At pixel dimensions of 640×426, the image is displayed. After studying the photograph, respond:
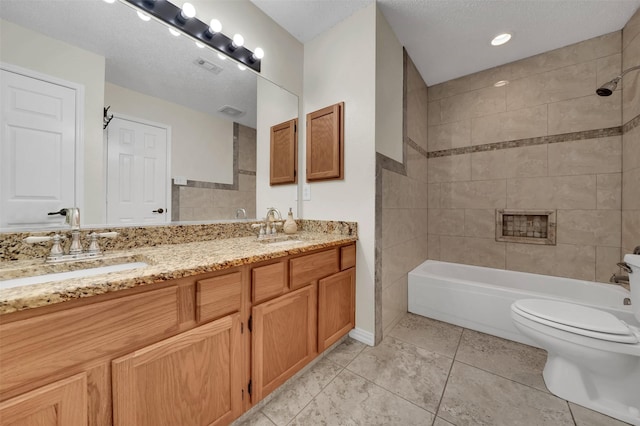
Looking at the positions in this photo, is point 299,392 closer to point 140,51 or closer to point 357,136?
point 357,136

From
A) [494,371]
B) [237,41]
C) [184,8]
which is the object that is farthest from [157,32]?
[494,371]

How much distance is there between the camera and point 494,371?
149 cm

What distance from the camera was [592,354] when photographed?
1177 millimetres

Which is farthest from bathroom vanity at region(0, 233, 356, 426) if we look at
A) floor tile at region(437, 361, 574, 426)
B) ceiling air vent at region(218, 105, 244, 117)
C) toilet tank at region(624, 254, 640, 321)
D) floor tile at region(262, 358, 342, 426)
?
toilet tank at region(624, 254, 640, 321)

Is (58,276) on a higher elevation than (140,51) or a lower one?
lower

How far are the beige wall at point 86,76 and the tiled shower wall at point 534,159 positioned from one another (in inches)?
115

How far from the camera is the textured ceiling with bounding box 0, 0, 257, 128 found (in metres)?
1.02

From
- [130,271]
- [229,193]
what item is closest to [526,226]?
[229,193]

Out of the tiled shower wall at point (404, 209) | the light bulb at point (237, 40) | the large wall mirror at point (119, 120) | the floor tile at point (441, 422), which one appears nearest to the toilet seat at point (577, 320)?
the floor tile at point (441, 422)

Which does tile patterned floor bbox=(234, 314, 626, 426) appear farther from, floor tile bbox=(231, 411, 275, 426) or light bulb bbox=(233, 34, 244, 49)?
light bulb bbox=(233, 34, 244, 49)

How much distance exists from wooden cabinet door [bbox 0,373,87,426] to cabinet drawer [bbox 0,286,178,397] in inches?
1.2

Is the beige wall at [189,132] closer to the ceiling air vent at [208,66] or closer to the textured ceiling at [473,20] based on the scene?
the ceiling air vent at [208,66]

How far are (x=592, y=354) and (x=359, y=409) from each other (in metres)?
1.16

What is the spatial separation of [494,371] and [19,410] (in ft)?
6.81
